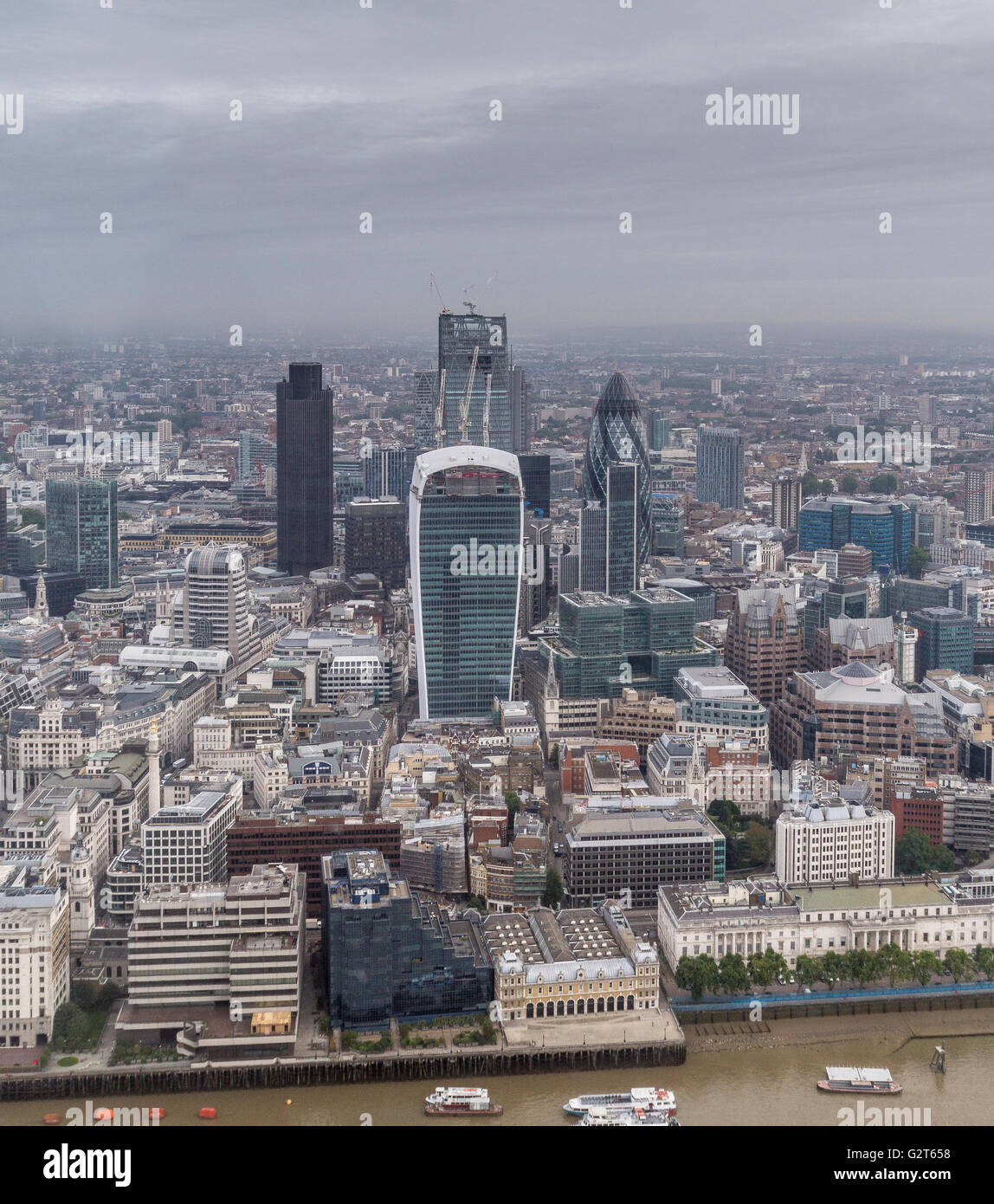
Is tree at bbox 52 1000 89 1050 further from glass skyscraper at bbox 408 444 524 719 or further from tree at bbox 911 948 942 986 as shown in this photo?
glass skyscraper at bbox 408 444 524 719

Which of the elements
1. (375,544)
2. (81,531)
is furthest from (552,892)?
(81,531)

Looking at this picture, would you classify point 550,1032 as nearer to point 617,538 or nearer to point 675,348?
point 617,538

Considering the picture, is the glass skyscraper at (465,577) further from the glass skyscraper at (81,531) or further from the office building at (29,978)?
the glass skyscraper at (81,531)

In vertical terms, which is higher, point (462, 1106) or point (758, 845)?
point (758, 845)

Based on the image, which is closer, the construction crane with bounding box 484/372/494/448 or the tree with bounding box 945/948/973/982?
the tree with bounding box 945/948/973/982

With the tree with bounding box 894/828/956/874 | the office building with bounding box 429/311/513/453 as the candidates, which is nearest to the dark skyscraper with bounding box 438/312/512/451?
the office building with bounding box 429/311/513/453

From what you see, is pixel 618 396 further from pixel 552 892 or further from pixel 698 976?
pixel 698 976
